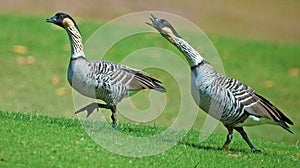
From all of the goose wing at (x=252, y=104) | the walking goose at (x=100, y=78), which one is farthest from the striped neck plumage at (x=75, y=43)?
the goose wing at (x=252, y=104)

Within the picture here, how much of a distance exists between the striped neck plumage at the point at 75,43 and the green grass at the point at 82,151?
1.05 meters

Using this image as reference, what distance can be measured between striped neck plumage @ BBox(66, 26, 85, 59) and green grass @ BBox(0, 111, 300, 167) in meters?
1.05

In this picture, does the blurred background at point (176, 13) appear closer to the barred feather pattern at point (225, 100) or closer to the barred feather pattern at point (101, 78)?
the barred feather pattern at point (101, 78)

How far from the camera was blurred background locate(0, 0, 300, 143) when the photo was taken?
1752cm

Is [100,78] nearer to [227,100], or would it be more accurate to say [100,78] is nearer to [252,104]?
[227,100]

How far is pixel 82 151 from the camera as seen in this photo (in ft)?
27.9

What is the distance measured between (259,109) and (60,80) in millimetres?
9809

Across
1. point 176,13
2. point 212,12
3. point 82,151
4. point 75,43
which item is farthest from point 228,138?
point 212,12

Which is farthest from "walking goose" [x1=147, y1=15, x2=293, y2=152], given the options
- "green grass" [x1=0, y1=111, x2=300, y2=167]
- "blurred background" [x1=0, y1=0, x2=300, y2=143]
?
"blurred background" [x1=0, y1=0, x2=300, y2=143]

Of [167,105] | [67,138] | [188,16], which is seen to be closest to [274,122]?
[67,138]

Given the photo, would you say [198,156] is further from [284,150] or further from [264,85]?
[264,85]

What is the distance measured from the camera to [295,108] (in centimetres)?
1852

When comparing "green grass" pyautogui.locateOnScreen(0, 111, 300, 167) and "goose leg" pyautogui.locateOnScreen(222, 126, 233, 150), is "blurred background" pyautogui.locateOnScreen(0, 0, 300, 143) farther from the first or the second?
"goose leg" pyautogui.locateOnScreen(222, 126, 233, 150)

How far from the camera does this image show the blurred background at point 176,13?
57.5ft
